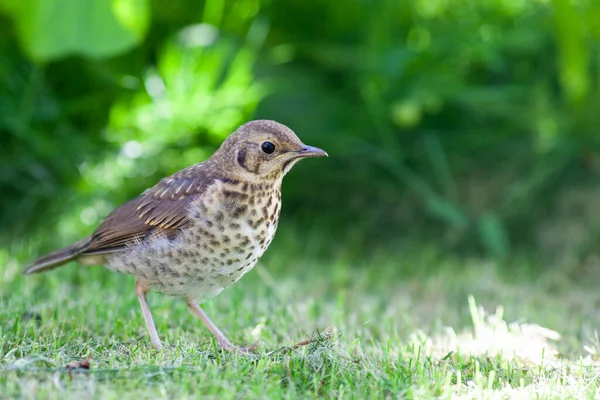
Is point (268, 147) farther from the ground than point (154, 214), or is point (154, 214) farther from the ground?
point (268, 147)

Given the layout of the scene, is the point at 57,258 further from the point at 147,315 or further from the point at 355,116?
the point at 355,116

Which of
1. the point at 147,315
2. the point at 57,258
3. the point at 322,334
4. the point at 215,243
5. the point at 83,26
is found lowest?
the point at 322,334

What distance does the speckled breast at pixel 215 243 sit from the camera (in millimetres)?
3186

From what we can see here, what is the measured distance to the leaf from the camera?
4566 millimetres

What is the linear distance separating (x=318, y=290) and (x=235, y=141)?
1.40 meters

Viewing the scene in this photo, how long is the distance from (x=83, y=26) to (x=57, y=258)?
1495 mm

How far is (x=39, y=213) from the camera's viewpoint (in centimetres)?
538

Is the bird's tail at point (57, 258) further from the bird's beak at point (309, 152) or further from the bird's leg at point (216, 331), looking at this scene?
the bird's beak at point (309, 152)

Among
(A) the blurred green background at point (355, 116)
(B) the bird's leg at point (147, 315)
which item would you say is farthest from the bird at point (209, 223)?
(A) the blurred green background at point (355, 116)

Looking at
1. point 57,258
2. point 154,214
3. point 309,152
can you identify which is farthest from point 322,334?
point 57,258

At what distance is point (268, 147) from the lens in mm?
3330

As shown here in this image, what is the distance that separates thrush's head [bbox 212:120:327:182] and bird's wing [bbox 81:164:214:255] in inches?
5.4

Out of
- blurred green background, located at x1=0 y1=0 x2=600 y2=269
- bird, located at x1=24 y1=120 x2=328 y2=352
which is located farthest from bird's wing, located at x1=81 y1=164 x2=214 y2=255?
blurred green background, located at x1=0 y1=0 x2=600 y2=269

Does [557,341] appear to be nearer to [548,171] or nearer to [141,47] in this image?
[548,171]
